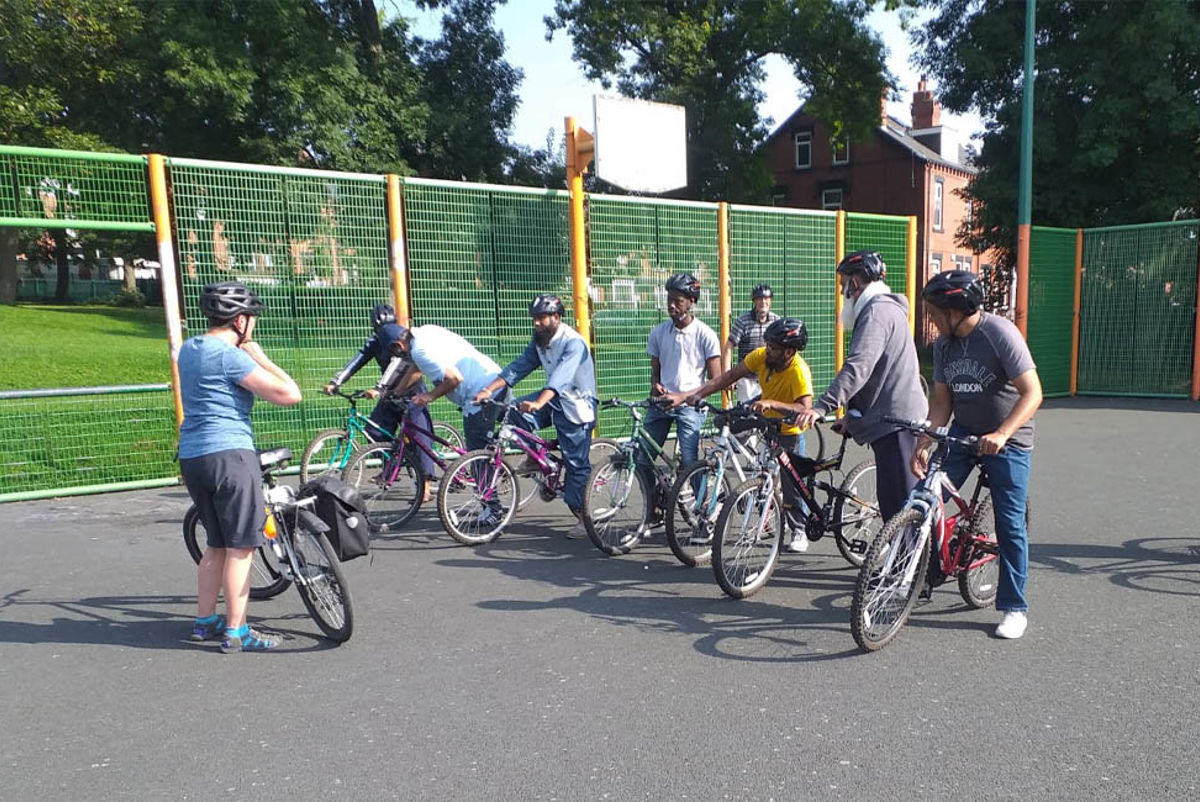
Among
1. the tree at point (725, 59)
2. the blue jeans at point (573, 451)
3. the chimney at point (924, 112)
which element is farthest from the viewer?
the chimney at point (924, 112)

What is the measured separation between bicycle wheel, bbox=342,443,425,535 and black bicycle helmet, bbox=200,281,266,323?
2.77 metres

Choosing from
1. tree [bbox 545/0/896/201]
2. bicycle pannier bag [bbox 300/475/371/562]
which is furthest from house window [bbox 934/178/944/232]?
bicycle pannier bag [bbox 300/475/371/562]

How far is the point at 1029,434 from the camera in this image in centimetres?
427

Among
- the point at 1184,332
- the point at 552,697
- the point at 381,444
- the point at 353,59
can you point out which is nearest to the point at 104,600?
the point at 381,444

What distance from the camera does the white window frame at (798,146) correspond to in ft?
139

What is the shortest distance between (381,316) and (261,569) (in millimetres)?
3054

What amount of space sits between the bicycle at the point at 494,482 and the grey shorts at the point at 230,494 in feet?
6.49

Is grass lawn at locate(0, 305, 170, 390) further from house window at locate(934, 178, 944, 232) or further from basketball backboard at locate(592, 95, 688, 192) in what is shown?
house window at locate(934, 178, 944, 232)

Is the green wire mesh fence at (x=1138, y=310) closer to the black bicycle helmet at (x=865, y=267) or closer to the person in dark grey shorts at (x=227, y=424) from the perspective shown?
the black bicycle helmet at (x=865, y=267)

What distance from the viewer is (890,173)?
39.7 m

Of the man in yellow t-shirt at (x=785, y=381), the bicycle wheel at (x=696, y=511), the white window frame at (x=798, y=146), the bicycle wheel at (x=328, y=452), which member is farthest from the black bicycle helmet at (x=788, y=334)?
the white window frame at (x=798, y=146)

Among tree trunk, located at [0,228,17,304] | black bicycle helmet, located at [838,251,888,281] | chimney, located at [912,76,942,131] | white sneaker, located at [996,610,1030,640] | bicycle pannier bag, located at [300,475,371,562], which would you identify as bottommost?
white sneaker, located at [996,610,1030,640]

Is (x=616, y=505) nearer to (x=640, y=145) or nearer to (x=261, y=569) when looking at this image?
(x=261, y=569)

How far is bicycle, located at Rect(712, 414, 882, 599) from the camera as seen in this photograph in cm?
482
